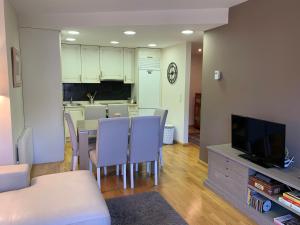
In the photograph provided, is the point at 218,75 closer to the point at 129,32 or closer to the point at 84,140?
the point at 129,32

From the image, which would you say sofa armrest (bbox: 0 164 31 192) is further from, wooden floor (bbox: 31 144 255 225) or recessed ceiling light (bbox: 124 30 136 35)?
recessed ceiling light (bbox: 124 30 136 35)

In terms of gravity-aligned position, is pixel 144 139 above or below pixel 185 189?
above

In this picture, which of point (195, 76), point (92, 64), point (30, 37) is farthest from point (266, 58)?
point (195, 76)

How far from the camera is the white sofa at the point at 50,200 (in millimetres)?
1728

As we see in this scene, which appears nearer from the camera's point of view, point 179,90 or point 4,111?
point 4,111

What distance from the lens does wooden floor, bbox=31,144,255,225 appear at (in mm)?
2590

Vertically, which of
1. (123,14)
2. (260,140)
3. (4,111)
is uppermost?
(123,14)

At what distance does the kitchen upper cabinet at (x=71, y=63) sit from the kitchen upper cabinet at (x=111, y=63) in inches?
21.5

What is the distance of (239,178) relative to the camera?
2725mm

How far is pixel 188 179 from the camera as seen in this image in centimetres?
356

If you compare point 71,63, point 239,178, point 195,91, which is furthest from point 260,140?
point 195,91

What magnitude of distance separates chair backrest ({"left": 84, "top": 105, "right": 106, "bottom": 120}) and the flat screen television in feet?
8.54

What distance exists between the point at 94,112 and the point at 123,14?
76.7 inches

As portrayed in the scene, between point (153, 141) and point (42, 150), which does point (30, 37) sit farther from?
point (153, 141)
